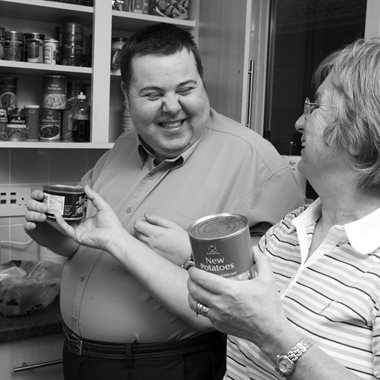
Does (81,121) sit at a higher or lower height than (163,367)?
higher

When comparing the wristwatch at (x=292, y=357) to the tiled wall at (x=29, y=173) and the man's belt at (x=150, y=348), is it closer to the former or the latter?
the man's belt at (x=150, y=348)

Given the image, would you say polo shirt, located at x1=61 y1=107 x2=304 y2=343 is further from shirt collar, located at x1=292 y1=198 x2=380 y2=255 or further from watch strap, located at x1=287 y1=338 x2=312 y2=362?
watch strap, located at x1=287 y1=338 x2=312 y2=362

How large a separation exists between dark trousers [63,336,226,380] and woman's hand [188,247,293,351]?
47 cm

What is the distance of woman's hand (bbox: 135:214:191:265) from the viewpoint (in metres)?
1.20

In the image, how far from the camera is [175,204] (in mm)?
1288

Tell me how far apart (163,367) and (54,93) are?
1.12m

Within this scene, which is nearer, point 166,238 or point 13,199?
point 166,238

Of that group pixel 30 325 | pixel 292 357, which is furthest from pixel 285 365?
pixel 30 325

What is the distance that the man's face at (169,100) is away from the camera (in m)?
1.26

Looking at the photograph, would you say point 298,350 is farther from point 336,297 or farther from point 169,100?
point 169,100

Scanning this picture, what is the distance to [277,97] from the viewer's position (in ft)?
7.34

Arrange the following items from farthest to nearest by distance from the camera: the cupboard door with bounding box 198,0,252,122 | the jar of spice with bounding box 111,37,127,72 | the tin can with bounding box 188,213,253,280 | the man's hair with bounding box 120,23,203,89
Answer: the jar of spice with bounding box 111,37,127,72, the cupboard door with bounding box 198,0,252,122, the man's hair with bounding box 120,23,203,89, the tin can with bounding box 188,213,253,280

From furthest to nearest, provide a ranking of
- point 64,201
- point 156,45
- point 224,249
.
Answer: point 156,45 < point 64,201 < point 224,249

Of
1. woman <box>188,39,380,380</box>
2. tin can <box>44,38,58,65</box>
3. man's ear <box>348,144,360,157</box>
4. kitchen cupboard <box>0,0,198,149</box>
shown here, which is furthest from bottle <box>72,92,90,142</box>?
man's ear <box>348,144,360,157</box>
